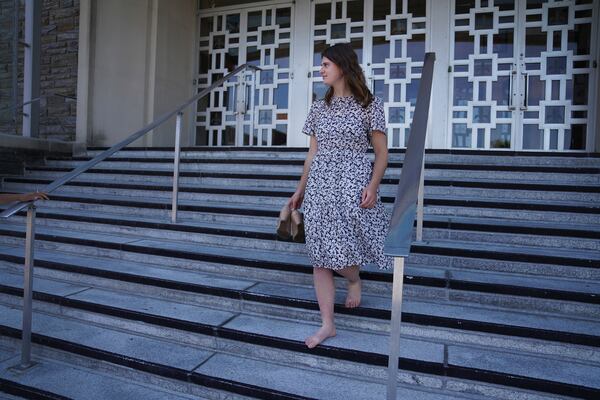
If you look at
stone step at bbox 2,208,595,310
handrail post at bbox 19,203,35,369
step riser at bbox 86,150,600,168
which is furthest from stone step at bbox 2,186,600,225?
handrail post at bbox 19,203,35,369

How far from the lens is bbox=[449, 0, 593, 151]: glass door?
5727mm

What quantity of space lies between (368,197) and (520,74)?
16.5ft

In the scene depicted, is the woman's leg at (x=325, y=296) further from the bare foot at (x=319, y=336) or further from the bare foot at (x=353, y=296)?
the bare foot at (x=353, y=296)

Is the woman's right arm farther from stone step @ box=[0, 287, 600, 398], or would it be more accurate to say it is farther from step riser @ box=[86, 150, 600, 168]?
step riser @ box=[86, 150, 600, 168]

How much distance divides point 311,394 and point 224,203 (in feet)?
8.85

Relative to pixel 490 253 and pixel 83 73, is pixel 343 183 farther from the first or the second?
pixel 83 73

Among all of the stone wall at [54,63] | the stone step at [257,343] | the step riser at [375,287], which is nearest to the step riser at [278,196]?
the step riser at [375,287]

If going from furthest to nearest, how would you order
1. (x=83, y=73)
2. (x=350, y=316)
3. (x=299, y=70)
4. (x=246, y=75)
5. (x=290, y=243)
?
(x=246, y=75)
(x=299, y=70)
(x=83, y=73)
(x=290, y=243)
(x=350, y=316)

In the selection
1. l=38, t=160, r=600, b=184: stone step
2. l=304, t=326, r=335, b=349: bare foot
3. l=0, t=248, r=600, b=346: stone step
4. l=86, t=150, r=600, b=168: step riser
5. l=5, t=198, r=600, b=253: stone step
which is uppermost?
l=86, t=150, r=600, b=168: step riser

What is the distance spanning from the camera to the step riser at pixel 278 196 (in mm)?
3531

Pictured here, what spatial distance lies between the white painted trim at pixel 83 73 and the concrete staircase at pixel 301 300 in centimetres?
248

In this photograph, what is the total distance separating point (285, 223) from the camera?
2.21 meters

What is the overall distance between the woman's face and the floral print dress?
103mm

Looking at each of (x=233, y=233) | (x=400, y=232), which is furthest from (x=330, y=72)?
(x=233, y=233)
